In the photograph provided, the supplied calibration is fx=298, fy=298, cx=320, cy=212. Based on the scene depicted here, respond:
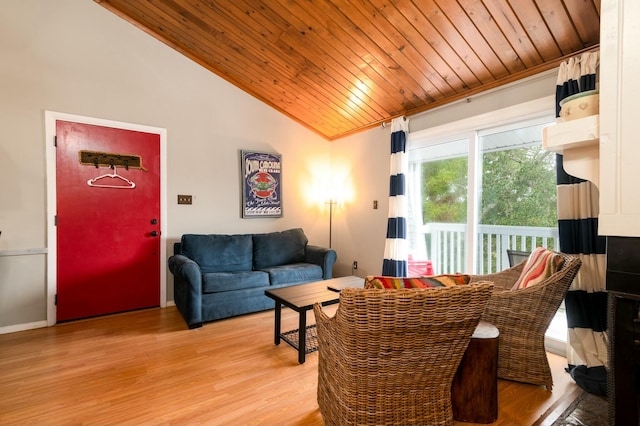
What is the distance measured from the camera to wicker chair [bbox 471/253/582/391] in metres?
1.88

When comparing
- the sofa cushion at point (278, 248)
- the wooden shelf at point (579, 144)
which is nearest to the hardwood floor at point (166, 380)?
the sofa cushion at point (278, 248)

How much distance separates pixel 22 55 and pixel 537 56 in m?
4.68

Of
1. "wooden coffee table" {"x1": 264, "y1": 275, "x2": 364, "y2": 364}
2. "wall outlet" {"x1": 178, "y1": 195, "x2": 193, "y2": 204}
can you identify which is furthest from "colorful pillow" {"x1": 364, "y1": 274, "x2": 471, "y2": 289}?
"wall outlet" {"x1": 178, "y1": 195, "x2": 193, "y2": 204}

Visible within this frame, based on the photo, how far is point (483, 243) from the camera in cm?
306

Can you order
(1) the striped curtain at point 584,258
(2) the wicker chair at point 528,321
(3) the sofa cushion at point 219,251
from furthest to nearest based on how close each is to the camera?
1. (3) the sofa cushion at point 219,251
2. (1) the striped curtain at point 584,258
3. (2) the wicker chair at point 528,321

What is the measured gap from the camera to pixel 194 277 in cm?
290

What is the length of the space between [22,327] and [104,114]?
2266 mm

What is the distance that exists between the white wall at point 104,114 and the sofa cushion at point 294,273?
90cm

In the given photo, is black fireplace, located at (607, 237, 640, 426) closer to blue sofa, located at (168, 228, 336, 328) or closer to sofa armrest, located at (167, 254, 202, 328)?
blue sofa, located at (168, 228, 336, 328)

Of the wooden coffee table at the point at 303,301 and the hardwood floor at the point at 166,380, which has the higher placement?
the wooden coffee table at the point at 303,301

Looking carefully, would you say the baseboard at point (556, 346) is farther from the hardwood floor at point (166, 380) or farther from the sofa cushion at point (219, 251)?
the sofa cushion at point (219, 251)

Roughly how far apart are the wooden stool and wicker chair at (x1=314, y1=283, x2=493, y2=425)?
0.84ft

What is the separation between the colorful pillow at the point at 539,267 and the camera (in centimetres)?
195

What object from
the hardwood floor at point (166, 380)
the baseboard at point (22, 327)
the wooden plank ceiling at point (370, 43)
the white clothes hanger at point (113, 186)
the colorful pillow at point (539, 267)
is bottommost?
the hardwood floor at point (166, 380)
